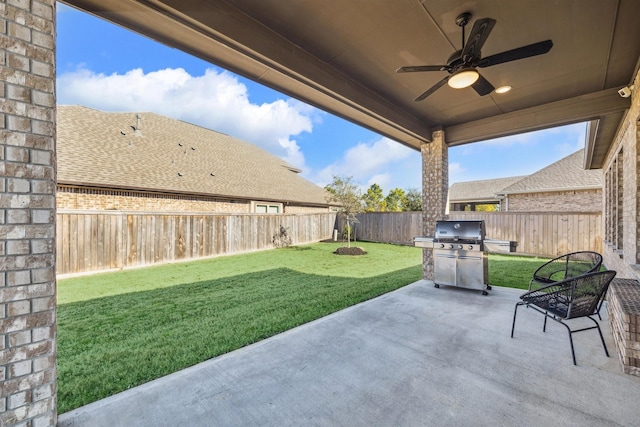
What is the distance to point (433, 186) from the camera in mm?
5797

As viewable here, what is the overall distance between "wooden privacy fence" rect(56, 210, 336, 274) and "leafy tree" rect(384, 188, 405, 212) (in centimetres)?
1304

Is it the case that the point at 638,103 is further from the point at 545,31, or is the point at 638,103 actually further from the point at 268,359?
the point at 268,359

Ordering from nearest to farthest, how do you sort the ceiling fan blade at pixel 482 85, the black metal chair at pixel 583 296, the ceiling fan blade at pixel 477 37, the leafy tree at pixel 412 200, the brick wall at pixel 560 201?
1. the ceiling fan blade at pixel 477 37
2. the black metal chair at pixel 583 296
3. the ceiling fan blade at pixel 482 85
4. the brick wall at pixel 560 201
5. the leafy tree at pixel 412 200

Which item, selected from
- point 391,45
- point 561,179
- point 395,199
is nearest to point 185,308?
point 391,45

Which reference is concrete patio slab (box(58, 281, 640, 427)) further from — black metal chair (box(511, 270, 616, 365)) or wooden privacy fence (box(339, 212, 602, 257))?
wooden privacy fence (box(339, 212, 602, 257))

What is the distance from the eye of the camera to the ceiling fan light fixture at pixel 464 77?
9.15 feet

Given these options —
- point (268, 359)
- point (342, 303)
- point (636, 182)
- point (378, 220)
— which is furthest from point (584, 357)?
point (378, 220)

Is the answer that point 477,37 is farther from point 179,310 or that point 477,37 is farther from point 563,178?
point 563,178

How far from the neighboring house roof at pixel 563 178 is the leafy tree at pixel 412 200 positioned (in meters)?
6.89

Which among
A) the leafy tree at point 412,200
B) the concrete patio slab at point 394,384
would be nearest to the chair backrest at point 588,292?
the concrete patio slab at point 394,384

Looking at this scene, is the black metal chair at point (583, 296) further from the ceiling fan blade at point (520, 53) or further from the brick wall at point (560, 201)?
the brick wall at point (560, 201)

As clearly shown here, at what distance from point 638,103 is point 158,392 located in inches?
232

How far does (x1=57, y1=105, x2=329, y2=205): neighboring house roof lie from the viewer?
8.11m

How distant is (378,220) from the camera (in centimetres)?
1313
